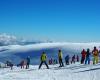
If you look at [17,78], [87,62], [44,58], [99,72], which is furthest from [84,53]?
[17,78]

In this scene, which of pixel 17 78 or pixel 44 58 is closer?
pixel 17 78

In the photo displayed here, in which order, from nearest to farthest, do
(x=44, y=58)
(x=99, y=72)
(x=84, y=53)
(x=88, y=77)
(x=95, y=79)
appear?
(x=95, y=79) → (x=88, y=77) → (x=99, y=72) → (x=44, y=58) → (x=84, y=53)

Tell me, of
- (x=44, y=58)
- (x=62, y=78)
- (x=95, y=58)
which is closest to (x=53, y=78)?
(x=62, y=78)

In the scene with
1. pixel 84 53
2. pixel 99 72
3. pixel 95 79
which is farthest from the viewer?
pixel 84 53

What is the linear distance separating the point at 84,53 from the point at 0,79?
1756 centimetres

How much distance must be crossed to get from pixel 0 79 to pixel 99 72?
7.75m

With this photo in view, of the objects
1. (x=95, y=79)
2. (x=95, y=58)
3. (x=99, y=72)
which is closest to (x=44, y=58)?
(x=95, y=58)

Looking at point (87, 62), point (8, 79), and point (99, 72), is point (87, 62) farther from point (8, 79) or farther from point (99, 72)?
point (8, 79)

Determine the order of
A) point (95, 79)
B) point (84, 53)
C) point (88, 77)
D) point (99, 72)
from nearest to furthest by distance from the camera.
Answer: point (95, 79), point (88, 77), point (99, 72), point (84, 53)

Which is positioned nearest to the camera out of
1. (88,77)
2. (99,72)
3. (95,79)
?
(95,79)

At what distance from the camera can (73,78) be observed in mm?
22500

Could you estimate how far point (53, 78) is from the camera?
22734 millimetres

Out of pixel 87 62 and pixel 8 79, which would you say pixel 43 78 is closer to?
pixel 8 79

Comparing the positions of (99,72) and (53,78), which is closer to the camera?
(53,78)
